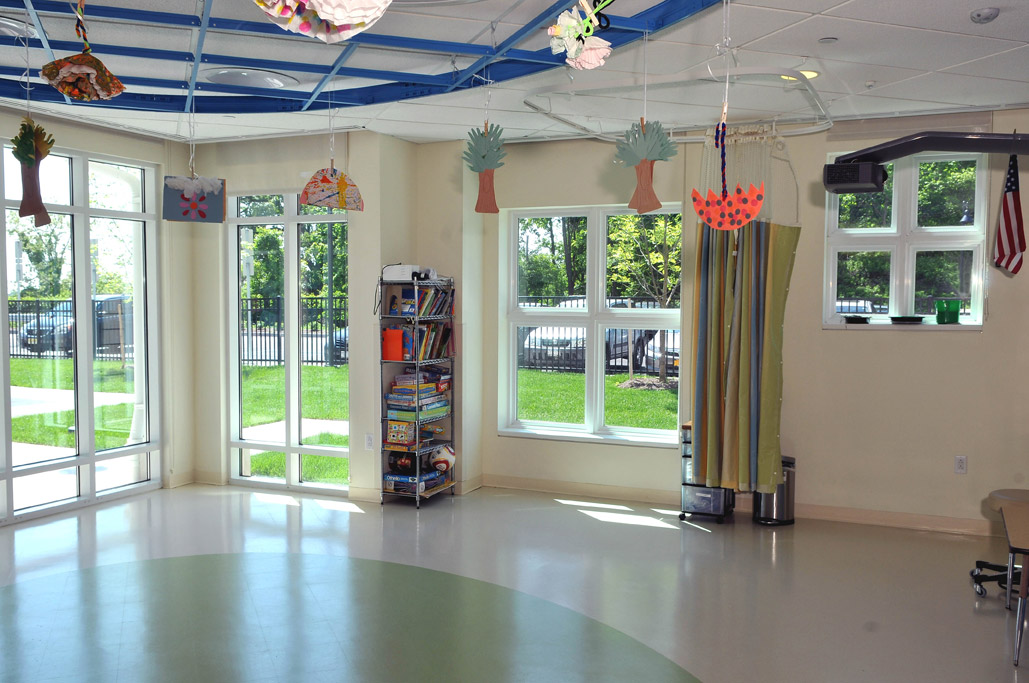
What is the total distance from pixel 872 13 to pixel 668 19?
0.96m

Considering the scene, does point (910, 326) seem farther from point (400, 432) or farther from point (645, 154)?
point (400, 432)

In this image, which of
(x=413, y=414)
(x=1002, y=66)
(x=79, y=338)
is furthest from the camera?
(x=79, y=338)

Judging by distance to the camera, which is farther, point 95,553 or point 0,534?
point 0,534

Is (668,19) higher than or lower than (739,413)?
→ higher

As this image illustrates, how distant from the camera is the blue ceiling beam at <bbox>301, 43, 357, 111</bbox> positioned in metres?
4.49

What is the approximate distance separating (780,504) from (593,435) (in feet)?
5.74

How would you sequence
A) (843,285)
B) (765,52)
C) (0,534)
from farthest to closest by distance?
(843,285), (0,534), (765,52)

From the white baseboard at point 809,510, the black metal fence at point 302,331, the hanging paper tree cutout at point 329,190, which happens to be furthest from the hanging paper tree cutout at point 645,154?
the black metal fence at point 302,331

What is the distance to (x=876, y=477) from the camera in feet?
20.9

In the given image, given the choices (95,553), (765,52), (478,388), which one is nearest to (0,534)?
(95,553)

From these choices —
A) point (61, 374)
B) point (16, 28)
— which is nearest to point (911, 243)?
point (16, 28)

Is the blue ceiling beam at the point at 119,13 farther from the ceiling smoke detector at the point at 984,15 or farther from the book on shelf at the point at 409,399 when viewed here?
the ceiling smoke detector at the point at 984,15

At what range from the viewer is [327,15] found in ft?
5.16

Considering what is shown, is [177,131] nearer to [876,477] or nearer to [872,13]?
[872,13]
